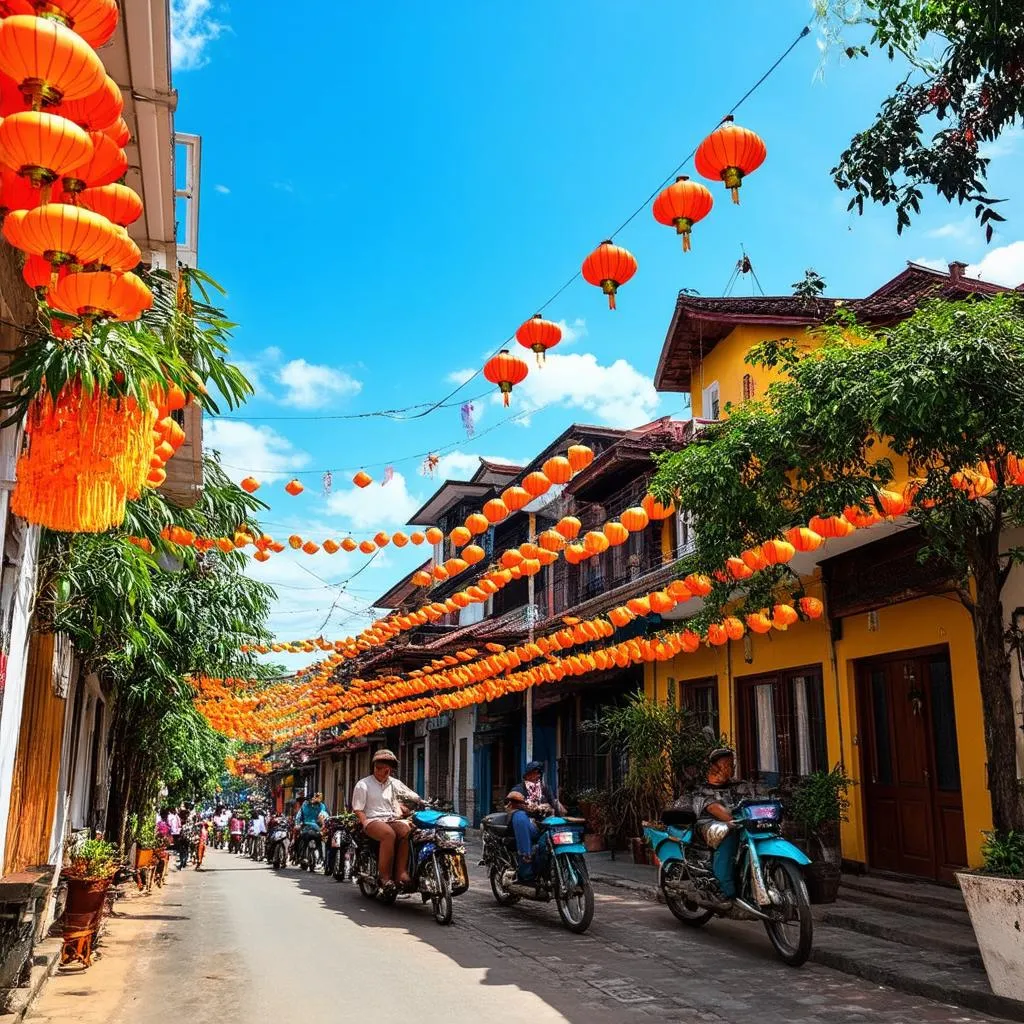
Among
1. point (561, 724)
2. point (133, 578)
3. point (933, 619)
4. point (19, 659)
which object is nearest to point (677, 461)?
point (933, 619)

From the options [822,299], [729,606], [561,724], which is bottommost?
[561,724]

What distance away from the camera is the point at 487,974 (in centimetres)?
714

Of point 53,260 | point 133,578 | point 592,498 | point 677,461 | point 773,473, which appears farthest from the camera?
point 592,498

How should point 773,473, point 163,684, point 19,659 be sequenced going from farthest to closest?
point 163,684 → point 773,473 → point 19,659

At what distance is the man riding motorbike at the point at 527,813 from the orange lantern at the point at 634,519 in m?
3.06

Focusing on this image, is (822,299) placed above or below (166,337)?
above

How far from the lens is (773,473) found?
8258 mm

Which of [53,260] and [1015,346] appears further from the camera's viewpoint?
[1015,346]

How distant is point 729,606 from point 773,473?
24.1 feet

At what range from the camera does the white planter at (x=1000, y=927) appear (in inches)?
234

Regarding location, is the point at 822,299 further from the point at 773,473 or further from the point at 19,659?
the point at 19,659

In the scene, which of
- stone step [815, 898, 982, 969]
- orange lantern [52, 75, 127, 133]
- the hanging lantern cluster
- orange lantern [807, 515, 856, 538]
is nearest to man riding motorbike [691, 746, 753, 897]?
stone step [815, 898, 982, 969]

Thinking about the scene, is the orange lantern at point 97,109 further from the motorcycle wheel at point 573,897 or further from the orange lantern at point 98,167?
the motorcycle wheel at point 573,897

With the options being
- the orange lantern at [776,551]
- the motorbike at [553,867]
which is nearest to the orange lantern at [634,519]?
the orange lantern at [776,551]
